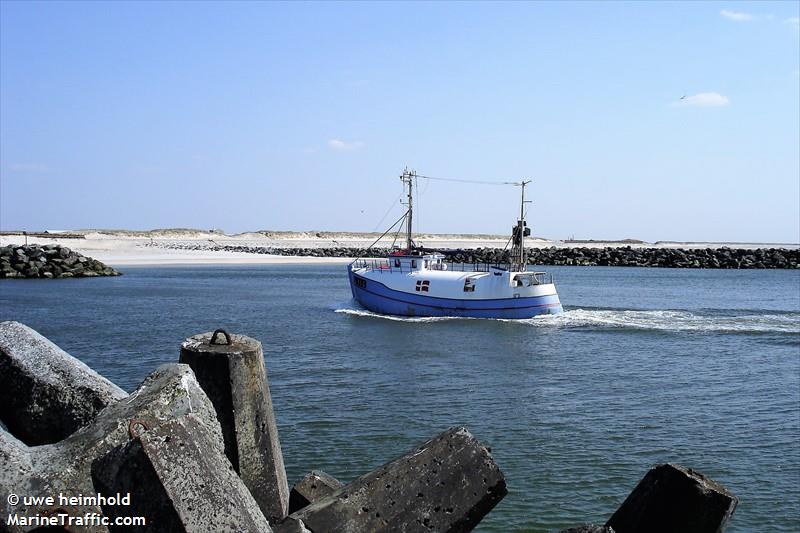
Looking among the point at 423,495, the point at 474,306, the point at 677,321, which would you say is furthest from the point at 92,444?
the point at 677,321

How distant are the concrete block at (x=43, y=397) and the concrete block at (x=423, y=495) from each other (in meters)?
1.74

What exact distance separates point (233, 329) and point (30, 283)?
31362 millimetres

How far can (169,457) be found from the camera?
3428 mm

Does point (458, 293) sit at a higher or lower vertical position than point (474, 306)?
higher

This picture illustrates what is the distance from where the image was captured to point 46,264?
63.0 metres

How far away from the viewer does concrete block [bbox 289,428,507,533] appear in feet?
15.0

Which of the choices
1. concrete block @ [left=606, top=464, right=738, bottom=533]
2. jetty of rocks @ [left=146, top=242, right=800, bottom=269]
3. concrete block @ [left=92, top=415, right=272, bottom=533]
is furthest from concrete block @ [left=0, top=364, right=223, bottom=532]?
jetty of rocks @ [left=146, top=242, right=800, bottom=269]

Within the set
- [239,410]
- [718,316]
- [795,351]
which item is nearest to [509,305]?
[718,316]

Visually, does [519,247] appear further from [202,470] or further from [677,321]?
[202,470]

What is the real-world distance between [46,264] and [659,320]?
48404 mm

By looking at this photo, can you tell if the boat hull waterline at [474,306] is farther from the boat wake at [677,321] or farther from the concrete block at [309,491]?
the concrete block at [309,491]

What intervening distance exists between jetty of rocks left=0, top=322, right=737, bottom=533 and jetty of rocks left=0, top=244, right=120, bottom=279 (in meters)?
61.1

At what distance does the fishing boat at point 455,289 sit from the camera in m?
37.8

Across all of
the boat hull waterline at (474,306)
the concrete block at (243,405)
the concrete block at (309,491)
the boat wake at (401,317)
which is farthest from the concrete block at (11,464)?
the boat hull waterline at (474,306)
